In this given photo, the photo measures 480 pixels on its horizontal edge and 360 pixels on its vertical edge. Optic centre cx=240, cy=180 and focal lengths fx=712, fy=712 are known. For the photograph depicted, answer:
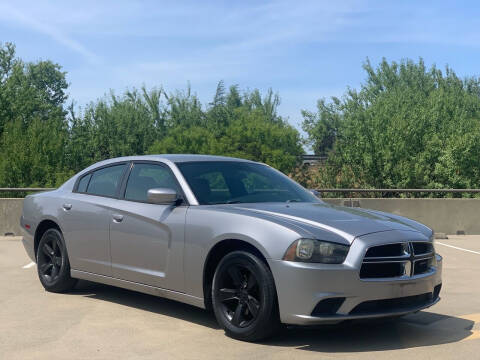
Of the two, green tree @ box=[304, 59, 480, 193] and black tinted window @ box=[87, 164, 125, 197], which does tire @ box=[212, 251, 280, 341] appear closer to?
black tinted window @ box=[87, 164, 125, 197]

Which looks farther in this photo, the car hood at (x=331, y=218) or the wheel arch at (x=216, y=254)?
the wheel arch at (x=216, y=254)

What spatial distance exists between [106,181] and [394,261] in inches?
133

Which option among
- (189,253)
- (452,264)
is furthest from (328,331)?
(452,264)

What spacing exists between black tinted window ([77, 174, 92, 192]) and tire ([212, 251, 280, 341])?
2.61 meters

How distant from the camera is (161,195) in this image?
6273 mm

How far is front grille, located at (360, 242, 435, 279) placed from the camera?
535 cm

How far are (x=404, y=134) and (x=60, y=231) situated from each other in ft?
76.5

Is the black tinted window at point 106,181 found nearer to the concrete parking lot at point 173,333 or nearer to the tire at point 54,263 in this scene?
the tire at point 54,263

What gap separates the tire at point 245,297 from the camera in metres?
5.41

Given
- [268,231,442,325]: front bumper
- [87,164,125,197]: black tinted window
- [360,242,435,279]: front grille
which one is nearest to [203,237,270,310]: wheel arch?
[268,231,442,325]: front bumper

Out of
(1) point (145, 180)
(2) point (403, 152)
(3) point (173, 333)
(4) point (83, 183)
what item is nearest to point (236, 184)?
(1) point (145, 180)

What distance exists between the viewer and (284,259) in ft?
17.5

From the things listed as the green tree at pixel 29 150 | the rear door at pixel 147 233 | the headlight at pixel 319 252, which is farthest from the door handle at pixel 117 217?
the green tree at pixel 29 150

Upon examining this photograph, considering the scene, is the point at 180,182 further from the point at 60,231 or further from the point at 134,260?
the point at 60,231
